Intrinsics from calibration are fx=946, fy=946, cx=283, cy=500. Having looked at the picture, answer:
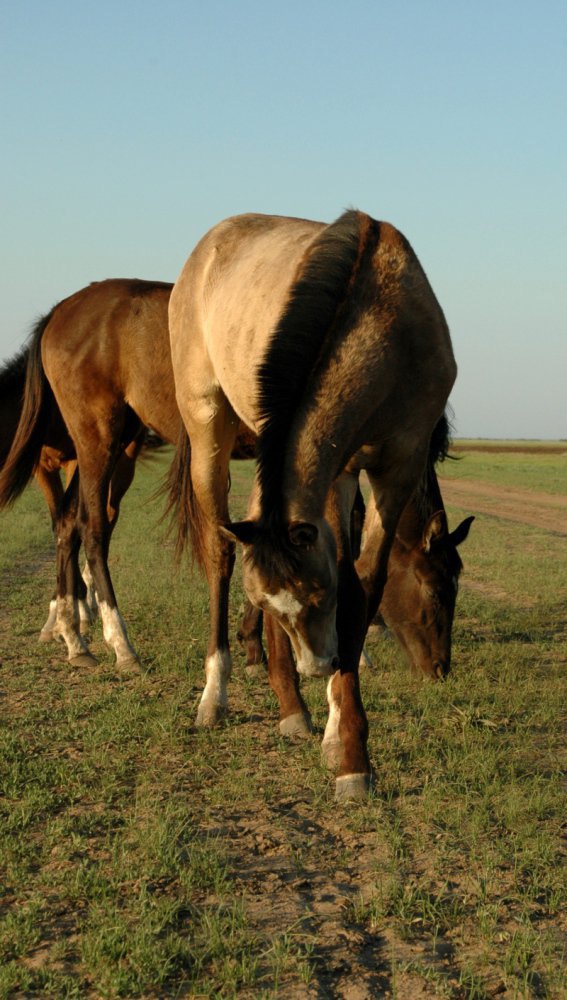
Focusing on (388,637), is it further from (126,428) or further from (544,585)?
(544,585)

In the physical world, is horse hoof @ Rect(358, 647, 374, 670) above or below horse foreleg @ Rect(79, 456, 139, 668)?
below

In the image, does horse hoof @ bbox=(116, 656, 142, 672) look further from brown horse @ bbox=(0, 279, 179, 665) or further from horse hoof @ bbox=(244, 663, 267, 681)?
horse hoof @ bbox=(244, 663, 267, 681)

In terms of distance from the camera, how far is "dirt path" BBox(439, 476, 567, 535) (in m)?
20.4

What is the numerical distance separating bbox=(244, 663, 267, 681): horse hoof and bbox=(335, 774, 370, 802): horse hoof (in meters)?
2.29

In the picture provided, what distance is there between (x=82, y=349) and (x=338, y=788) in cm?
424

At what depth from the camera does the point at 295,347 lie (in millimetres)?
3975

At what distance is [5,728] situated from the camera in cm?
480

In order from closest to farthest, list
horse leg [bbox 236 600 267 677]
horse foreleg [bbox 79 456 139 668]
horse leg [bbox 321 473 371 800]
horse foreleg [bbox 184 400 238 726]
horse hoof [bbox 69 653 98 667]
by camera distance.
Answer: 1. horse leg [bbox 321 473 371 800]
2. horse foreleg [bbox 184 400 238 726]
3. horse leg [bbox 236 600 267 677]
4. horse hoof [bbox 69 653 98 667]
5. horse foreleg [bbox 79 456 139 668]

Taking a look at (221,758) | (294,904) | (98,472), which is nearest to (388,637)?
(98,472)

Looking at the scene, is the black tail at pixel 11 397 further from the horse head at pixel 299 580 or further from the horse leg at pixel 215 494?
the horse head at pixel 299 580

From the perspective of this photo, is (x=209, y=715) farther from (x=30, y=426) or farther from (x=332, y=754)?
(x=30, y=426)

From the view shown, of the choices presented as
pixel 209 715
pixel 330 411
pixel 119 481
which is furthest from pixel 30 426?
pixel 330 411

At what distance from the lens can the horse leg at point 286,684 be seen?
482cm

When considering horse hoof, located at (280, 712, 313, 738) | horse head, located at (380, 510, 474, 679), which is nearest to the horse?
horse head, located at (380, 510, 474, 679)
